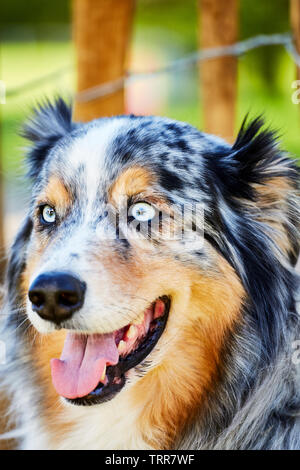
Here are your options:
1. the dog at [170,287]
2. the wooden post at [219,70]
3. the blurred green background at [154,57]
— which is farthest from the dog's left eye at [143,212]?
the blurred green background at [154,57]

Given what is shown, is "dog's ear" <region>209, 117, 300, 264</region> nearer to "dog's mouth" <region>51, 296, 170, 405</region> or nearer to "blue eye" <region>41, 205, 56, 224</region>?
"dog's mouth" <region>51, 296, 170, 405</region>

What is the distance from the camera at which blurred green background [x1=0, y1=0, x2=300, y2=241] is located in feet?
39.9

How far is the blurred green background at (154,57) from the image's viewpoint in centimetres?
1216

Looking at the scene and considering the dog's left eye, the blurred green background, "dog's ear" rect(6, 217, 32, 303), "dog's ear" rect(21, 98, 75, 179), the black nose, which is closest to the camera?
the black nose

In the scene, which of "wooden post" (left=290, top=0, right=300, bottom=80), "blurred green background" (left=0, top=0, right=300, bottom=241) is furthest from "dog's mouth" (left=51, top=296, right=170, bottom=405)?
"blurred green background" (left=0, top=0, right=300, bottom=241)

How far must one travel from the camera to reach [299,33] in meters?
3.94

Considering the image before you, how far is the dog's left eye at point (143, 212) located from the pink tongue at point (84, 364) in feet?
1.43

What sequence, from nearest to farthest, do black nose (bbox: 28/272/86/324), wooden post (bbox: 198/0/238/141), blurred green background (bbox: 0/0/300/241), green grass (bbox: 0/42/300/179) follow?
black nose (bbox: 28/272/86/324) < wooden post (bbox: 198/0/238/141) < green grass (bbox: 0/42/300/179) < blurred green background (bbox: 0/0/300/241)

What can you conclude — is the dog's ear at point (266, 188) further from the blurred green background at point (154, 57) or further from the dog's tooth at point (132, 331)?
the blurred green background at point (154, 57)

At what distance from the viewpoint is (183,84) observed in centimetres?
1388

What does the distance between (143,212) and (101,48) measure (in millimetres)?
2295

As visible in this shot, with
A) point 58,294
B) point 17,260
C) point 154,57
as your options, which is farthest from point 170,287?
point 154,57

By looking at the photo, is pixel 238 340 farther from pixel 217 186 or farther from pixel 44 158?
pixel 44 158

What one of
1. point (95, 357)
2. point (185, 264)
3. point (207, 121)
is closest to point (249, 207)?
point (185, 264)
